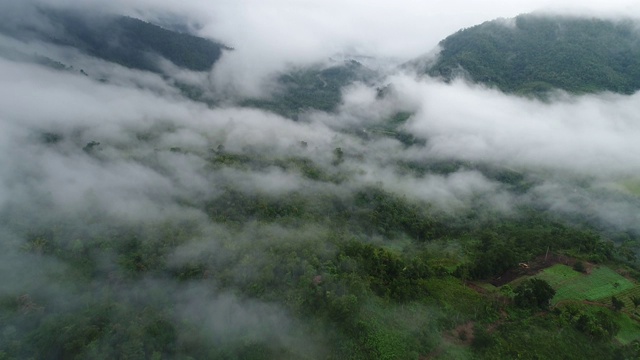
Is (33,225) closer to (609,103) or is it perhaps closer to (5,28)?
(5,28)

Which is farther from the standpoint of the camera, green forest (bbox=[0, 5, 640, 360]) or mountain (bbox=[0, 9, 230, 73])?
mountain (bbox=[0, 9, 230, 73])

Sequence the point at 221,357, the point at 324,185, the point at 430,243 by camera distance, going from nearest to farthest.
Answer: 1. the point at 221,357
2. the point at 430,243
3. the point at 324,185

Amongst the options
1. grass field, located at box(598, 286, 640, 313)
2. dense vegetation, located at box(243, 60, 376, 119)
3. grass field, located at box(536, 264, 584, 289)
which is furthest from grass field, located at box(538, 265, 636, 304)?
dense vegetation, located at box(243, 60, 376, 119)

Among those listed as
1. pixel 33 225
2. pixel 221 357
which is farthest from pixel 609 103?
pixel 33 225

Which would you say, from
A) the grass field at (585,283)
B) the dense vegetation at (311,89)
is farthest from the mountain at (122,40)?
the grass field at (585,283)

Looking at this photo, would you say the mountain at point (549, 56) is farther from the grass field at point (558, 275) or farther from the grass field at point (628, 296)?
the grass field at point (628, 296)

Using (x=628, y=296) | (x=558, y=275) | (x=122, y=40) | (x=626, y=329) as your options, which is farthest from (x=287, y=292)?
(x=122, y=40)

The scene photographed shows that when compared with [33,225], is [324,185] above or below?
above

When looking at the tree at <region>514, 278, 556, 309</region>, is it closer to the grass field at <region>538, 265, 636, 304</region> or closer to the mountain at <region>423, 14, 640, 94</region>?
the grass field at <region>538, 265, 636, 304</region>
